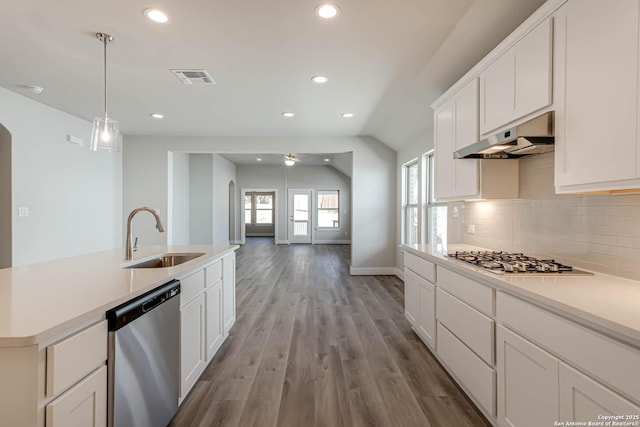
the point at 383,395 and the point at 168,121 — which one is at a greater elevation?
the point at 168,121

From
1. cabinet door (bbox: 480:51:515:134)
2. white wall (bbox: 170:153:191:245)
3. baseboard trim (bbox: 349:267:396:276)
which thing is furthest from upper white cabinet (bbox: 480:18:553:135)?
white wall (bbox: 170:153:191:245)

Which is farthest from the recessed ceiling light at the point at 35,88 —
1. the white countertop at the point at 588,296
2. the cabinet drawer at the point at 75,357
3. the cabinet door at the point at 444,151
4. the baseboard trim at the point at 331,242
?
the baseboard trim at the point at 331,242

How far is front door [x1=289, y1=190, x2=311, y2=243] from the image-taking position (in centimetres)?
1138

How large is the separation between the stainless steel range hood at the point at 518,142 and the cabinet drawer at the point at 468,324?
101 centimetres

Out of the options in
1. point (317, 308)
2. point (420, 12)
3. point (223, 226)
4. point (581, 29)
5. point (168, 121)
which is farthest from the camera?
point (223, 226)

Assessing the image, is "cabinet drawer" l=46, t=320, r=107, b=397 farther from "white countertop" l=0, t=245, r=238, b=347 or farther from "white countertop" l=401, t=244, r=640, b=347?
"white countertop" l=401, t=244, r=640, b=347

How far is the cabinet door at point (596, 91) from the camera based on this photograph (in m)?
1.23

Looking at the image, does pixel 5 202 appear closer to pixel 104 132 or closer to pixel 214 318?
pixel 104 132

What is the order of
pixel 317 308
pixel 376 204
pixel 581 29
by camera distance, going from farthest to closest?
pixel 376 204 → pixel 317 308 → pixel 581 29

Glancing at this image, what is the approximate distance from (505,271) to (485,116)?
1.12 m

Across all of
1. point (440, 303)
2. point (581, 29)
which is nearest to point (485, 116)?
point (581, 29)

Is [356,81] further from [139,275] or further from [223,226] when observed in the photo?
[223,226]

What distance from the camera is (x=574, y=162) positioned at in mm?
1494

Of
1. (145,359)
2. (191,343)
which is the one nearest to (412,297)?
(191,343)
